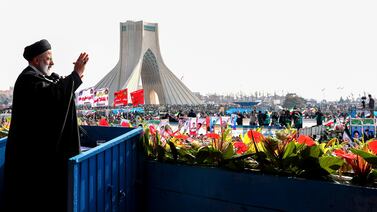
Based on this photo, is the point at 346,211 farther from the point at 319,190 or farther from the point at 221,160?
the point at 221,160

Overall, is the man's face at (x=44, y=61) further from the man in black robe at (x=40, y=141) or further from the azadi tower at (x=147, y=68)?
the azadi tower at (x=147, y=68)

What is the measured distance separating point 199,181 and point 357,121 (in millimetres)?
8168

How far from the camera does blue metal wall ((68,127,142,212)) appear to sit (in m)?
2.09

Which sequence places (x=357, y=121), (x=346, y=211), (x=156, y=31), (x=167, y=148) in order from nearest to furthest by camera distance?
(x=346, y=211), (x=167, y=148), (x=357, y=121), (x=156, y=31)

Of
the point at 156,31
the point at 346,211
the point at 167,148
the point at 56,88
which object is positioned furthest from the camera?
the point at 156,31

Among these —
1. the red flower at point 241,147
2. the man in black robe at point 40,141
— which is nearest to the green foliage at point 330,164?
the red flower at point 241,147

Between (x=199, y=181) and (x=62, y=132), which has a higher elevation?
(x=62, y=132)

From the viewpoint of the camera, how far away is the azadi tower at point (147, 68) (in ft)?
209

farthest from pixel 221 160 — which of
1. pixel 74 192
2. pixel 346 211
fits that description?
pixel 74 192

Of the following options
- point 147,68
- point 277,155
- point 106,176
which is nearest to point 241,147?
point 277,155

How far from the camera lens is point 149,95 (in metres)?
68.8

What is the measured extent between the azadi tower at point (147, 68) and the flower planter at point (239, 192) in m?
59.7

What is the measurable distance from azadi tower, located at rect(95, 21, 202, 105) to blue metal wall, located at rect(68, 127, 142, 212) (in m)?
59.7

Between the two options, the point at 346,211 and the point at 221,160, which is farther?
the point at 221,160
